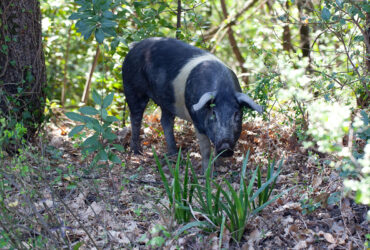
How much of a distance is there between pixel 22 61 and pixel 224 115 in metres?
2.40

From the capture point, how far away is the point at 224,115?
15.4ft

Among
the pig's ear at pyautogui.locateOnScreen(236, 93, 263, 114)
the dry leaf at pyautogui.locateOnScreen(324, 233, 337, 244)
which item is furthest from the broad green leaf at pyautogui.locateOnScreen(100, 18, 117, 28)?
A: the dry leaf at pyautogui.locateOnScreen(324, 233, 337, 244)

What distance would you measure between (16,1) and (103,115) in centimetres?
222

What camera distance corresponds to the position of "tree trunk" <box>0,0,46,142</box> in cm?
534

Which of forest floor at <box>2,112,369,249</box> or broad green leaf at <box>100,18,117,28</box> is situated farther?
broad green leaf at <box>100,18,117,28</box>

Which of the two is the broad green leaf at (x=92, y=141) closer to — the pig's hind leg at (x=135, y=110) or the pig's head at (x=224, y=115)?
the pig's head at (x=224, y=115)

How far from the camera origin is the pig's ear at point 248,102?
459 cm

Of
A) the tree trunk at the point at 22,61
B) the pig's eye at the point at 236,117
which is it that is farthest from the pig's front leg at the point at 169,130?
the tree trunk at the point at 22,61

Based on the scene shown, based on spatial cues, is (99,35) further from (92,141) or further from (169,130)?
(169,130)

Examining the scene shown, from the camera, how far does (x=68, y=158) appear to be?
18.6 ft

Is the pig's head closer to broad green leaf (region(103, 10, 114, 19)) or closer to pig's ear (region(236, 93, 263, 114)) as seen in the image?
pig's ear (region(236, 93, 263, 114))

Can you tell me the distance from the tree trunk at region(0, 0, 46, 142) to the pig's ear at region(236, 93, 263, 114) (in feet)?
7.32

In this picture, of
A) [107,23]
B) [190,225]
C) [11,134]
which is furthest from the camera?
[107,23]

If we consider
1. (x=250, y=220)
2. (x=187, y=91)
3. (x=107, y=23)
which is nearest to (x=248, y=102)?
(x=187, y=91)
